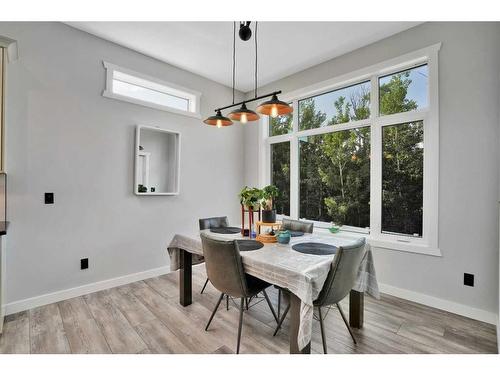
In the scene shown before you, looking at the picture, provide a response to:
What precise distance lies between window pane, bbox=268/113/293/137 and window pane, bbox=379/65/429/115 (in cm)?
137

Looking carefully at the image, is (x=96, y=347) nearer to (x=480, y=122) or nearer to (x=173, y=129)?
(x=173, y=129)

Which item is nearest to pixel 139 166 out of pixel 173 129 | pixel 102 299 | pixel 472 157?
pixel 173 129

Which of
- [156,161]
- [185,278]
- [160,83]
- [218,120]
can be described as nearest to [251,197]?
[218,120]

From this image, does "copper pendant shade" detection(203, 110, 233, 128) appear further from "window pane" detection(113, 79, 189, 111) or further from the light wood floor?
the light wood floor

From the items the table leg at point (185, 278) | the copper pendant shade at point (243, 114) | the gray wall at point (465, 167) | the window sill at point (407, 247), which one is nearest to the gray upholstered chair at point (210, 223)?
the table leg at point (185, 278)

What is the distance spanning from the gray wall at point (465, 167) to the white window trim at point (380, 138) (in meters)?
0.06

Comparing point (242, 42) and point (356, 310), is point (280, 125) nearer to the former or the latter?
point (242, 42)

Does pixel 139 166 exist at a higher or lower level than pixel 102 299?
higher

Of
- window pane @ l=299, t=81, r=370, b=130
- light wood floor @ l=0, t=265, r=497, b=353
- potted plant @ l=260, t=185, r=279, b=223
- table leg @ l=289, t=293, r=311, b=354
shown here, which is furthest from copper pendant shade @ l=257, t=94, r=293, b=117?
light wood floor @ l=0, t=265, r=497, b=353

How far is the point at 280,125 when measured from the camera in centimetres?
414

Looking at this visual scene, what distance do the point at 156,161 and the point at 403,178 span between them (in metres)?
3.07

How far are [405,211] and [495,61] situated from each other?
5.15 ft

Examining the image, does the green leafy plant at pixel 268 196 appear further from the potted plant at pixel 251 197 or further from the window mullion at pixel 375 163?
the window mullion at pixel 375 163
